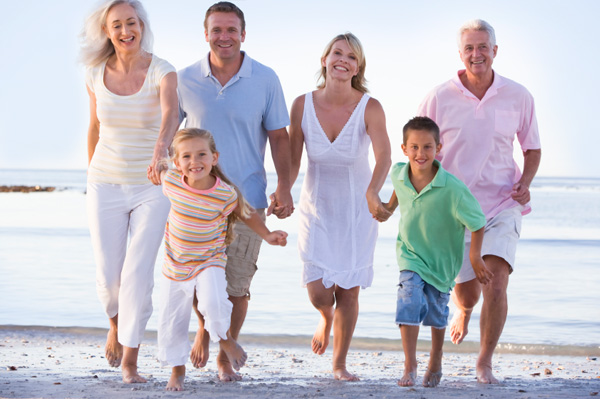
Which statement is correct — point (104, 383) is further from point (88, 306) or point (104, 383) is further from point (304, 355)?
point (88, 306)

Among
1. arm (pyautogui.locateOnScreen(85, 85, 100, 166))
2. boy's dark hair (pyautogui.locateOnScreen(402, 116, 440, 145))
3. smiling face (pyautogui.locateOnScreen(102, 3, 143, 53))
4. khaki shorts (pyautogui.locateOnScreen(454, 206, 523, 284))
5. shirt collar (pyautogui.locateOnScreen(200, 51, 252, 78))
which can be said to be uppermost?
smiling face (pyautogui.locateOnScreen(102, 3, 143, 53))

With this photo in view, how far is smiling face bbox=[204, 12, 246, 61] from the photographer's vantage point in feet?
15.9

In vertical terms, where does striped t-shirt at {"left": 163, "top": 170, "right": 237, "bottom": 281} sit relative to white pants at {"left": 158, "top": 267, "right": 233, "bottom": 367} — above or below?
above

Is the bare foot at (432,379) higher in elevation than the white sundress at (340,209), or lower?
lower

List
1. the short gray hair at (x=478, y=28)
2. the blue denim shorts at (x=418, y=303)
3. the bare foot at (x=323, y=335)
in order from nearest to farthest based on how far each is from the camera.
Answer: the blue denim shorts at (x=418, y=303), the short gray hair at (x=478, y=28), the bare foot at (x=323, y=335)

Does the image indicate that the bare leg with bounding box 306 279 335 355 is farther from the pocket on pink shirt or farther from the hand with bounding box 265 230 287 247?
the pocket on pink shirt

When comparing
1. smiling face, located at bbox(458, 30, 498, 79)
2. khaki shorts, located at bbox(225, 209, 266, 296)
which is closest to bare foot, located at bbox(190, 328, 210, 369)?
khaki shorts, located at bbox(225, 209, 266, 296)

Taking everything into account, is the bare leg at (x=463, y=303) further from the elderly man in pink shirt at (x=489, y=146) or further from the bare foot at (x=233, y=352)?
the bare foot at (x=233, y=352)

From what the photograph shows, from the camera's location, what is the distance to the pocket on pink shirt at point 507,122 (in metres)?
5.04

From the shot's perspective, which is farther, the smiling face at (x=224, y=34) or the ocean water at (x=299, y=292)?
the ocean water at (x=299, y=292)

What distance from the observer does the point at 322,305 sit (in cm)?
511

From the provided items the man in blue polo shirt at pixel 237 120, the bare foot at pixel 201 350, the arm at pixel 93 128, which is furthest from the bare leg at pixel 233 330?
the arm at pixel 93 128

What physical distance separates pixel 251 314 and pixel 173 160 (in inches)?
140

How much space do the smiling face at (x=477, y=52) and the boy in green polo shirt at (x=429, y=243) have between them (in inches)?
27.5
